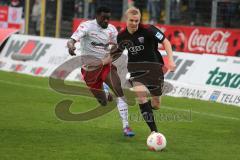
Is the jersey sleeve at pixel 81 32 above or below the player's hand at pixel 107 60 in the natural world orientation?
above

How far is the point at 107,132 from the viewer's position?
13.2 meters

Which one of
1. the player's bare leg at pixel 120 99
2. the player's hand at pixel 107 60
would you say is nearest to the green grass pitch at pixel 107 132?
the player's bare leg at pixel 120 99

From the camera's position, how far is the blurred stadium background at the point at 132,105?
11.5 metres

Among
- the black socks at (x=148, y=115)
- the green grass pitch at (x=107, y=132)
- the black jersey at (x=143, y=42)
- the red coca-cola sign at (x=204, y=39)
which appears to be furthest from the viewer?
the red coca-cola sign at (x=204, y=39)

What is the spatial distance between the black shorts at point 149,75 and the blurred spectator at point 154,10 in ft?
50.0

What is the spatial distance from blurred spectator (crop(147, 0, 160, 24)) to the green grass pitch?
9061mm

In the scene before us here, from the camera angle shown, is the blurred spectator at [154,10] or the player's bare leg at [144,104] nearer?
the player's bare leg at [144,104]

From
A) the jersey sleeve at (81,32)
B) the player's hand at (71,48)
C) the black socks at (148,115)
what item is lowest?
the black socks at (148,115)

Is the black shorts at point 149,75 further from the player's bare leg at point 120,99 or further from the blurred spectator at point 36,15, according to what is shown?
the blurred spectator at point 36,15

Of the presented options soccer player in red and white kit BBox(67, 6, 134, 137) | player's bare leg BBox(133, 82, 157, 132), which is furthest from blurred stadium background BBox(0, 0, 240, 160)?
soccer player in red and white kit BBox(67, 6, 134, 137)

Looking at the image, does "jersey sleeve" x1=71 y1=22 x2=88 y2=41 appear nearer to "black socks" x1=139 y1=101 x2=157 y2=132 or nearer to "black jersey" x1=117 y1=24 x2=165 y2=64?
"black jersey" x1=117 y1=24 x2=165 y2=64

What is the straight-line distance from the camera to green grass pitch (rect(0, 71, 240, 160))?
35.7 ft

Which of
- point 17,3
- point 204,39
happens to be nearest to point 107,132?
point 204,39

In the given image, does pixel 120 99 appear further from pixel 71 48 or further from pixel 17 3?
pixel 17 3
